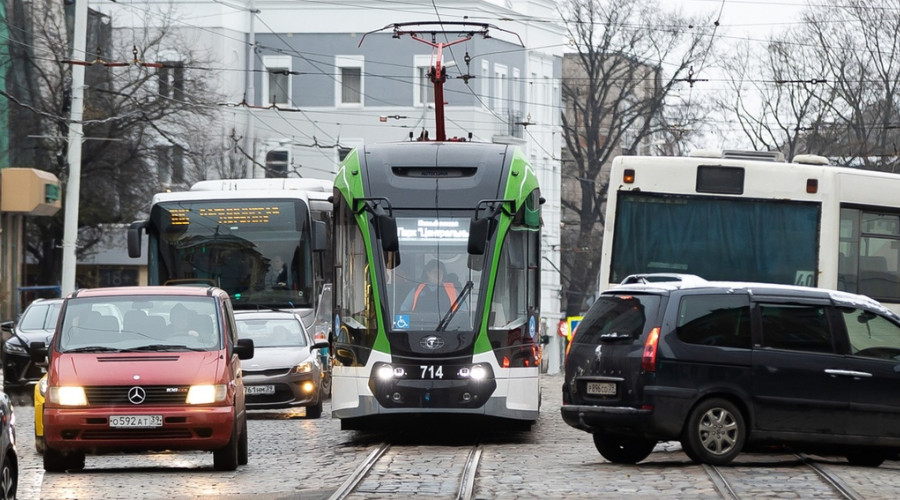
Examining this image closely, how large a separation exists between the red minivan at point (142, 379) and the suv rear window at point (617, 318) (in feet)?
9.96

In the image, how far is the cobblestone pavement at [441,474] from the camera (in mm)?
13648

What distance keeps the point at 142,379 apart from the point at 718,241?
7055 mm

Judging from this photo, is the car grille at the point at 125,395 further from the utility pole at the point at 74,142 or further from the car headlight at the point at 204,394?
the utility pole at the point at 74,142

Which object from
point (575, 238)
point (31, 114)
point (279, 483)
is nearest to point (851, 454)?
point (279, 483)

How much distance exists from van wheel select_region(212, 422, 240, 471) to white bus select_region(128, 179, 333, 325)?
12.7 metres

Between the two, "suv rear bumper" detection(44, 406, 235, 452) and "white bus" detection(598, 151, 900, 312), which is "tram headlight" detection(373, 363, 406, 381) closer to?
"white bus" detection(598, 151, 900, 312)

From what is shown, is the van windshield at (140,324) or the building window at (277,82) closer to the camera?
the van windshield at (140,324)

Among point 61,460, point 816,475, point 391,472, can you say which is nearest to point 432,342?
point 391,472

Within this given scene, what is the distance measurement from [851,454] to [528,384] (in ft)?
11.5

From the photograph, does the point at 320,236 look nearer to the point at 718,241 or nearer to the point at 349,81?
the point at 718,241

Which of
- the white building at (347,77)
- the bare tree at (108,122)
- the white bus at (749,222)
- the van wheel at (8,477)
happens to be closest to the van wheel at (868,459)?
the white bus at (749,222)

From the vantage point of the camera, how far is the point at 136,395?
15.3 meters

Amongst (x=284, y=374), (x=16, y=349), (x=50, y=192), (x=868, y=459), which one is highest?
(x=50, y=192)

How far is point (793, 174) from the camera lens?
19609 millimetres
